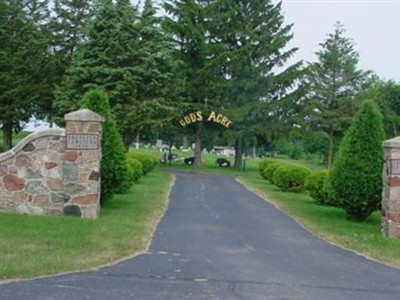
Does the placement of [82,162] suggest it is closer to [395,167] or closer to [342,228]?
[342,228]

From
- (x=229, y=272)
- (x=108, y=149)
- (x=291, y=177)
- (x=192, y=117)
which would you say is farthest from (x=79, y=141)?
(x=192, y=117)

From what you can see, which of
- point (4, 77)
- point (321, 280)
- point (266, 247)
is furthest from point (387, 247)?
point (4, 77)

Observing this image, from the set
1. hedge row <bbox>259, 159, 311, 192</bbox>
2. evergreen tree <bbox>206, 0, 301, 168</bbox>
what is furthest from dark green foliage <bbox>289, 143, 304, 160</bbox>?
hedge row <bbox>259, 159, 311, 192</bbox>

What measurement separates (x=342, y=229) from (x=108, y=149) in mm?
4884

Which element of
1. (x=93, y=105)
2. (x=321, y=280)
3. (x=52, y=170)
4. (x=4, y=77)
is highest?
(x=4, y=77)

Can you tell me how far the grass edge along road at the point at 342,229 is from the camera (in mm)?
8909

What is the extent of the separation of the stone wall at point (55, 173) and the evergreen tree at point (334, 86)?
3085 centimetres

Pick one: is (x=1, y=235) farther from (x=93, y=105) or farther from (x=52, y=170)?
(x=93, y=105)

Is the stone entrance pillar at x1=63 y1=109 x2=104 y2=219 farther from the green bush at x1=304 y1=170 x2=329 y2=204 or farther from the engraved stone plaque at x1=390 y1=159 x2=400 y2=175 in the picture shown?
the green bush at x1=304 y1=170 x2=329 y2=204

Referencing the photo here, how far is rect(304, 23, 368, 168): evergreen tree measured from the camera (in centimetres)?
4200

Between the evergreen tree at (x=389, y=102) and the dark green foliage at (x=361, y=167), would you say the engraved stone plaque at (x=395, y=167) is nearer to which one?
the dark green foliage at (x=361, y=167)

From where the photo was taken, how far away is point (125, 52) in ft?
98.1

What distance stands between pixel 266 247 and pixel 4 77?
25.4m

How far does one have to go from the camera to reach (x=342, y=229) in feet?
36.8
